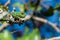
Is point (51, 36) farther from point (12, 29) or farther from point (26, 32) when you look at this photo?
point (12, 29)

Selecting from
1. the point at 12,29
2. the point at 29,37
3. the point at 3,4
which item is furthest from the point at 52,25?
the point at 3,4

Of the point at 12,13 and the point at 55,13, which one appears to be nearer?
the point at 12,13

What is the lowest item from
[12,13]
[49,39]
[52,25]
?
[49,39]

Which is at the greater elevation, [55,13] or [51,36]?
[55,13]

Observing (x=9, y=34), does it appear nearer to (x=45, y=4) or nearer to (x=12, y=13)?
(x=12, y=13)

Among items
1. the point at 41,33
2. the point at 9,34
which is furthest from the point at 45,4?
the point at 9,34

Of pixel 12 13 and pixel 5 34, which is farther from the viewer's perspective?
pixel 5 34

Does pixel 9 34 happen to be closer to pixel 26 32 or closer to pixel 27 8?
pixel 26 32

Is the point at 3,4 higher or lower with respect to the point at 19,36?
higher
